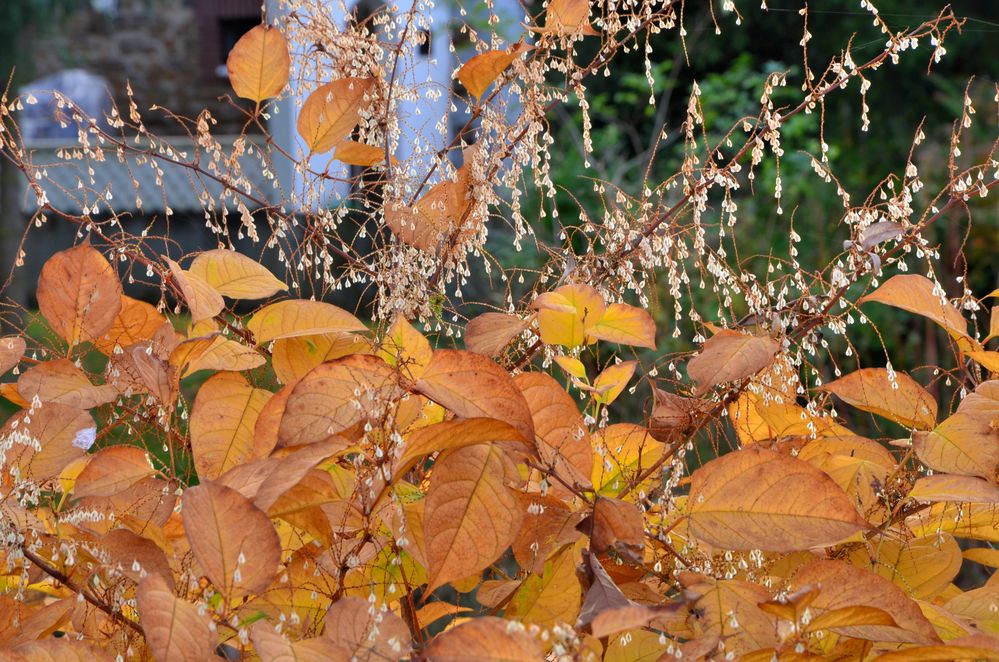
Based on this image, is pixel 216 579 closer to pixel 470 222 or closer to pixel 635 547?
pixel 635 547

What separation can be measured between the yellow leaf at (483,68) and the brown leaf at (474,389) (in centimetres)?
28

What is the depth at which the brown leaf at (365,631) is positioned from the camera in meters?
0.50

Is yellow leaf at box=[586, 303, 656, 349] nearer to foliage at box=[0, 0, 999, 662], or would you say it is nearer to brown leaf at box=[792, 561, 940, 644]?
foliage at box=[0, 0, 999, 662]

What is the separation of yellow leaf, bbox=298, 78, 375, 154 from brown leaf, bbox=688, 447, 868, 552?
0.38 meters

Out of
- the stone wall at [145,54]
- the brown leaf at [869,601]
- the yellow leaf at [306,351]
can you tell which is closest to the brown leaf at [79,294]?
the yellow leaf at [306,351]

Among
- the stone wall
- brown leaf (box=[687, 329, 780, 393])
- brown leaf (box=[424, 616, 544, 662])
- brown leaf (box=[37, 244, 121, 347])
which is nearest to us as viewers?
brown leaf (box=[424, 616, 544, 662])

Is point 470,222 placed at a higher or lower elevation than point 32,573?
higher

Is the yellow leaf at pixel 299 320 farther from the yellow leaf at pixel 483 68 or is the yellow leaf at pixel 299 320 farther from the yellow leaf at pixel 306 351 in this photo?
the yellow leaf at pixel 483 68

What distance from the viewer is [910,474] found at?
0.68 m

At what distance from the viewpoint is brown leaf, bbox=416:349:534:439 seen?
0.51 meters

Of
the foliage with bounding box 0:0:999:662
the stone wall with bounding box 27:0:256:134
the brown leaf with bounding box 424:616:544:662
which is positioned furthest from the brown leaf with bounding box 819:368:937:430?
the stone wall with bounding box 27:0:256:134

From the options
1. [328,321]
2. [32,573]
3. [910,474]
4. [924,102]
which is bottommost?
[924,102]

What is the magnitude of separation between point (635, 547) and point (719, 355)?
5.0 inches

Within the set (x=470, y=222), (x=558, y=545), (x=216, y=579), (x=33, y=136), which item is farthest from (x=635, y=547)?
(x=33, y=136)
